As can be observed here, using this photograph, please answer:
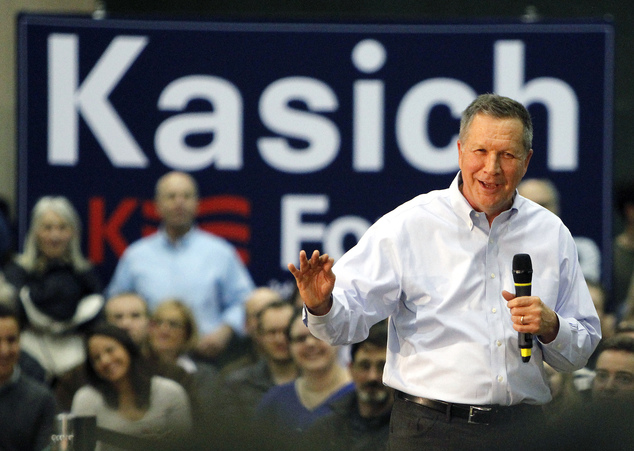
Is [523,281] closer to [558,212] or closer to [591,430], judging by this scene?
[591,430]

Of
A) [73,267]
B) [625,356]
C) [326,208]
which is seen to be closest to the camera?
[625,356]

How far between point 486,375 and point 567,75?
346 cm

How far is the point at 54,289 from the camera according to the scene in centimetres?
501

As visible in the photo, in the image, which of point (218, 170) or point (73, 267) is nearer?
point (73, 267)

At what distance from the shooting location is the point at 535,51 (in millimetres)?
5492

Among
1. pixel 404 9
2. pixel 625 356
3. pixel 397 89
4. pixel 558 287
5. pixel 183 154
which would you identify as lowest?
pixel 625 356

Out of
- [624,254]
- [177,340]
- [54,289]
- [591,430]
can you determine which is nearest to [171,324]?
[177,340]

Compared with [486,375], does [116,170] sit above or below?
above

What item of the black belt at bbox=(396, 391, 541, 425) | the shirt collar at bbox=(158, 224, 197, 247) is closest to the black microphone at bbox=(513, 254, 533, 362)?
the black belt at bbox=(396, 391, 541, 425)

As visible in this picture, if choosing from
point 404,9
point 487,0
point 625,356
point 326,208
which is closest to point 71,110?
point 326,208

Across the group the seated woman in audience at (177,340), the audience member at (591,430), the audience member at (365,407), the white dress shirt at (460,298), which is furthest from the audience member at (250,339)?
the audience member at (591,430)

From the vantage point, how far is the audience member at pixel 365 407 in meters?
3.83

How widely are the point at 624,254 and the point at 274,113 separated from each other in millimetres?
2142

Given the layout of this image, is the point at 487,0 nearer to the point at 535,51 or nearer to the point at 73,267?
the point at 535,51
